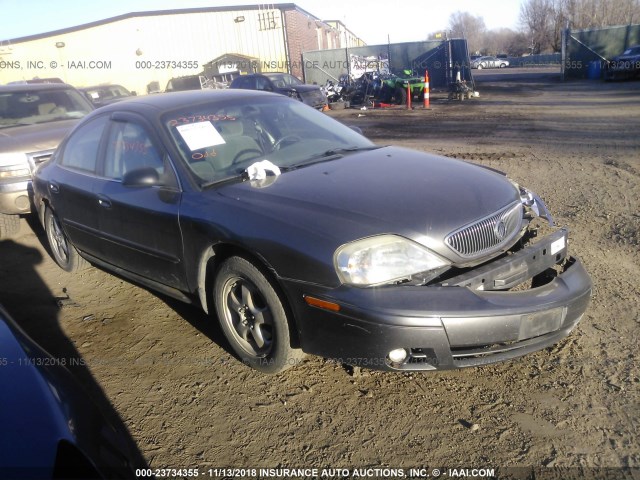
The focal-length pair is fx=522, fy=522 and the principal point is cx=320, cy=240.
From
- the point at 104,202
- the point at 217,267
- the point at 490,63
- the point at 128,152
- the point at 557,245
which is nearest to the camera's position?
the point at 557,245

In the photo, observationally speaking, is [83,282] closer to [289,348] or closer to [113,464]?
[289,348]

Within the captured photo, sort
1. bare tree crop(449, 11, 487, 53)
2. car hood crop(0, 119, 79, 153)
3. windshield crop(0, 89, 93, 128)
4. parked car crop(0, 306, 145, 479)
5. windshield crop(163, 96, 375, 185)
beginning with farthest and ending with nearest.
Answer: bare tree crop(449, 11, 487, 53)
windshield crop(0, 89, 93, 128)
car hood crop(0, 119, 79, 153)
windshield crop(163, 96, 375, 185)
parked car crop(0, 306, 145, 479)

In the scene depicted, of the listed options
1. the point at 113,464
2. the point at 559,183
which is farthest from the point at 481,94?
the point at 113,464

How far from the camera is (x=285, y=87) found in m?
18.2

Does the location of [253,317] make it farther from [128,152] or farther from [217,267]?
[128,152]

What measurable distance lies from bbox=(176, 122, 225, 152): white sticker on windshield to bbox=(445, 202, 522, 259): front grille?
1.70m

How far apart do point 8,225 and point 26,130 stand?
1.30m

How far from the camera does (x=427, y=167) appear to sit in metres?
3.31

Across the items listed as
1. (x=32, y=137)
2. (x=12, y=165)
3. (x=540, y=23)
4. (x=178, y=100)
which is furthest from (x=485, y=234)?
(x=540, y=23)

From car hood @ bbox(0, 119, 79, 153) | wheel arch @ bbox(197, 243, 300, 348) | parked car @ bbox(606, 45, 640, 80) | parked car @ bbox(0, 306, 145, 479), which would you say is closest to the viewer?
parked car @ bbox(0, 306, 145, 479)

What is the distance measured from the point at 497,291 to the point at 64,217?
369cm

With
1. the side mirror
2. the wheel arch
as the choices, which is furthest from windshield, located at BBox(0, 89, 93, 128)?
the wheel arch

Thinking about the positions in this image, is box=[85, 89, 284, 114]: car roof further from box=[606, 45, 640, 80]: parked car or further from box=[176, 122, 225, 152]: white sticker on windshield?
box=[606, 45, 640, 80]: parked car

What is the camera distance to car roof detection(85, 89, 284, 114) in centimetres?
365
